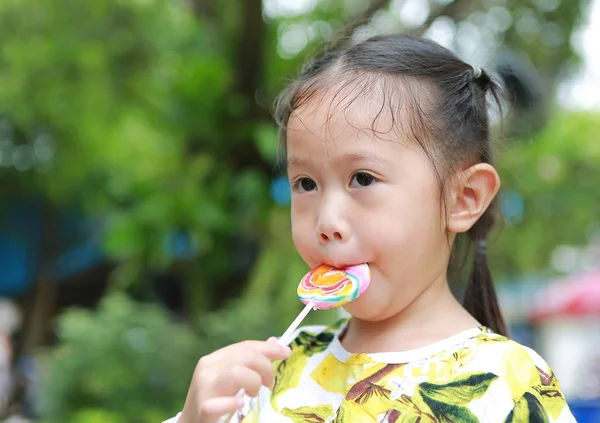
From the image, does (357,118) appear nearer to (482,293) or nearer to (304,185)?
(304,185)

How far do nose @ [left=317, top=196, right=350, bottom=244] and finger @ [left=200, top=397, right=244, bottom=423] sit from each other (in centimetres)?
32

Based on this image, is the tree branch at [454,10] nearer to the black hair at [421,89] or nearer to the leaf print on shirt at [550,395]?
the black hair at [421,89]

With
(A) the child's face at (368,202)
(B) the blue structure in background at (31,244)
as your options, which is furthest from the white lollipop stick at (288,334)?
(B) the blue structure in background at (31,244)

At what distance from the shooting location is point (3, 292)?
6.93 meters

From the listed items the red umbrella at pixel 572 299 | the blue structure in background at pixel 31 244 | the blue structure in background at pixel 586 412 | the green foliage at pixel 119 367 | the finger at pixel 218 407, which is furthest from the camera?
the red umbrella at pixel 572 299

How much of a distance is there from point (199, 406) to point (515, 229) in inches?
131

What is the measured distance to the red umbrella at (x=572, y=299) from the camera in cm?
832

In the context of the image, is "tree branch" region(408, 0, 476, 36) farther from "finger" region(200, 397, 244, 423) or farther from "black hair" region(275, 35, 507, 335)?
"finger" region(200, 397, 244, 423)

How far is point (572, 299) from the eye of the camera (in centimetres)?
852

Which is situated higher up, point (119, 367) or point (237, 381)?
point (237, 381)

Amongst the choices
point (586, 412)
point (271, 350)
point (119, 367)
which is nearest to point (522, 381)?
point (271, 350)

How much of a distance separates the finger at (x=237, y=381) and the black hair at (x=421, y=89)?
46 cm

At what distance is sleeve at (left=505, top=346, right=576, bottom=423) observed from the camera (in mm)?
1054

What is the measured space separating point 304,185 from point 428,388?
0.41 metres
